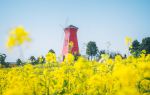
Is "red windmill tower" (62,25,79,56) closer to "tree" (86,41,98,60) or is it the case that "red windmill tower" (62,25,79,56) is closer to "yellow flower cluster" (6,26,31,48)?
"tree" (86,41,98,60)

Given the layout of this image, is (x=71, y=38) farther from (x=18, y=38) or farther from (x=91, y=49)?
(x=18, y=38)

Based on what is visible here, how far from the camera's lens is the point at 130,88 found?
290 cm

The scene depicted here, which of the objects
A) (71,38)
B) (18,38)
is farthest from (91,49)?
(18,38)

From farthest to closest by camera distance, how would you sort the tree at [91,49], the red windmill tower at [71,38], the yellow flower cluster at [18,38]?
the tree at [91,49]
the red windmill tower at [71,38]
the yellow flower cluster at [18,38]

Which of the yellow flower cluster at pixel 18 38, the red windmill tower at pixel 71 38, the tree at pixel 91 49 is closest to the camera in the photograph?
the yellow flower cluster at pixel 18 38

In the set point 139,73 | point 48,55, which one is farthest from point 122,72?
point 48,55

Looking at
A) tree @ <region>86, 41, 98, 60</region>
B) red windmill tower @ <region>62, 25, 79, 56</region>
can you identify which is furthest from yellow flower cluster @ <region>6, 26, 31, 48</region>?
tree @ <region>86, 41, 98, 60</region>

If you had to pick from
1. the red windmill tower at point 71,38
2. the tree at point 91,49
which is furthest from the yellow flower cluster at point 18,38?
the tree at point 91,49

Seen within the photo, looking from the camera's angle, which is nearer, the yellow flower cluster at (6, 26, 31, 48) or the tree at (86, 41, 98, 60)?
the yellow flower cluster at (6, 26, 31, 48)

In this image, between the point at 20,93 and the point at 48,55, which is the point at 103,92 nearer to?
the point at 20,93

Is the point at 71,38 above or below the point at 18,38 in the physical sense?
above

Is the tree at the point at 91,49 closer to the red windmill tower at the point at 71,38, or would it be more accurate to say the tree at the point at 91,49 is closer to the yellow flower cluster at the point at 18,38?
the red windmill tower at the point at 71,38

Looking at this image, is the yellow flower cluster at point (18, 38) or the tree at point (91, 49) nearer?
the yellow flower cluster at point (18, 38)

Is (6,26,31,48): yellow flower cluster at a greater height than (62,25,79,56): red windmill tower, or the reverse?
(62,25,79,56): red windmill tower
